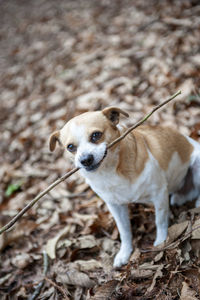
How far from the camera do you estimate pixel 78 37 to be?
8.00m

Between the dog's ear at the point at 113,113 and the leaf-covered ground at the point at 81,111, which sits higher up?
the dog's ear at the point at 113,113

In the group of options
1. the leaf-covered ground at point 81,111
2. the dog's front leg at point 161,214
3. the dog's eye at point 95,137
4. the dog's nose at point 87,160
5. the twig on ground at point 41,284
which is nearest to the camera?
the dog's nose at point 87,160

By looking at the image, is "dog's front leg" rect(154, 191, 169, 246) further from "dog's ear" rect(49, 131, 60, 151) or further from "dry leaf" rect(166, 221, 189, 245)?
"dog's ear" rect(49, 131, 60, 151)

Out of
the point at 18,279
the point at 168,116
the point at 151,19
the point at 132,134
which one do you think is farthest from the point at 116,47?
the point at 18,279

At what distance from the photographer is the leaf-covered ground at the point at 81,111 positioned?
291cm

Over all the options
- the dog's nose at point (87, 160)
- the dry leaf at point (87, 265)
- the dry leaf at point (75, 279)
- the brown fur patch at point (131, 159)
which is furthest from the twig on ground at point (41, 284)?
the dog's nose at point (87, 160)

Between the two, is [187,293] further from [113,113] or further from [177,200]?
[113,113]

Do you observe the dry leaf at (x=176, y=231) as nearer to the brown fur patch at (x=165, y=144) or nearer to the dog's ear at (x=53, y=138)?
the brown fur patch at (x=165, y=144)

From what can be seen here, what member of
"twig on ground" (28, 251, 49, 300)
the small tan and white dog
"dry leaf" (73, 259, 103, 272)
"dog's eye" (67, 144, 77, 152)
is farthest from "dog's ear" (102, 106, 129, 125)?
"twig on ground" (28, 251, 49, 300)

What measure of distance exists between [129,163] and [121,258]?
1.09 meters

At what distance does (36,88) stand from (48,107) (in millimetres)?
1058

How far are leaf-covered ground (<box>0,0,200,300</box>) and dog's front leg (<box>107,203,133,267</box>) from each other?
0.31 ft

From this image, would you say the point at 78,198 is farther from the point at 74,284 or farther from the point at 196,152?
the point at 196,152

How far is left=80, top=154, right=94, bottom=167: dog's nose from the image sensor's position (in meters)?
2.46
